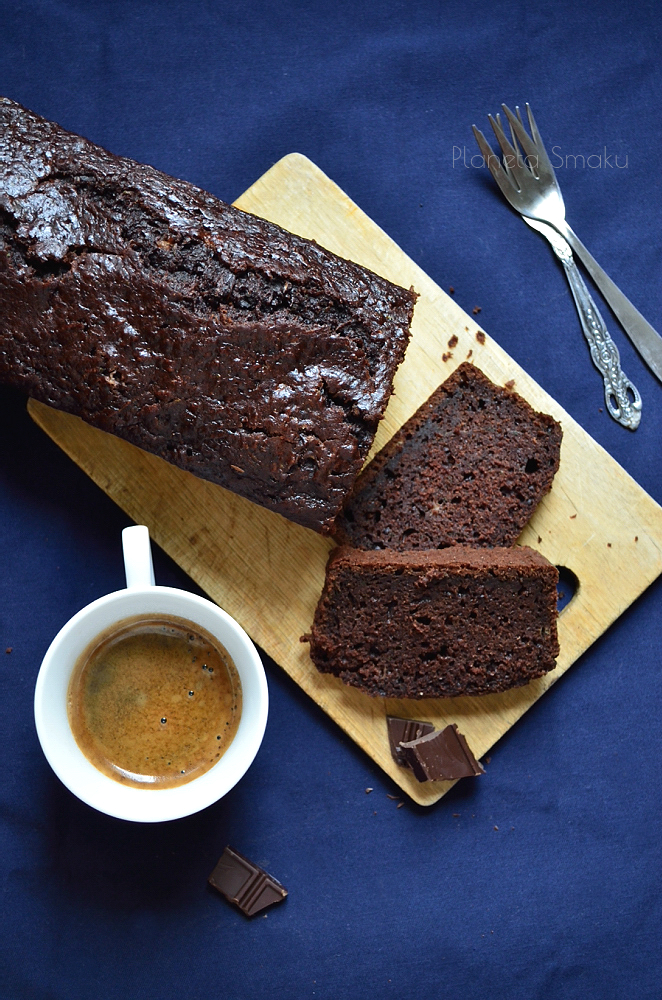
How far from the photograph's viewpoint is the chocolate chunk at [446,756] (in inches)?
95.6

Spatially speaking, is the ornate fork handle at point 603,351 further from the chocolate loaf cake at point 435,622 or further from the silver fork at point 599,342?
the chocolate loaf cake at point 435,622

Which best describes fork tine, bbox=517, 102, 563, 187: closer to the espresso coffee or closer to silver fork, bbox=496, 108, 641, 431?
silver fork, bbox=496, 108, 641, 431

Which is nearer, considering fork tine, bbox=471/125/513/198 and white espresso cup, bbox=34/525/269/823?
white espresso cup, bbox=34/525/269/823

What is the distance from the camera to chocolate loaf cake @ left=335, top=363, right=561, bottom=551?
251cm

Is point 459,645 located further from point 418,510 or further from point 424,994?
point 424,994

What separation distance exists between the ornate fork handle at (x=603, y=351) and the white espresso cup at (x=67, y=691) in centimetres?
160

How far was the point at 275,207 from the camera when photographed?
2.55 m

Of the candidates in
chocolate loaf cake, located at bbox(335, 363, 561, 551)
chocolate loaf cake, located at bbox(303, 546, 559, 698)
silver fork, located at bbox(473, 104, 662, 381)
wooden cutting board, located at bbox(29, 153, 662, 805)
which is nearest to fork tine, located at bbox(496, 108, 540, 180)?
silver fork, located at bbox(473, 104, 662, 381)

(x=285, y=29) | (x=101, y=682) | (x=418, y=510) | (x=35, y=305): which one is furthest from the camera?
(x=285, y=29)

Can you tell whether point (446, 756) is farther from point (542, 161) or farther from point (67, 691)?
point (542, 161)

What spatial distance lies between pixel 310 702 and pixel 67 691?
0.81m

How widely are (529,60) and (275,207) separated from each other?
3.68 feet

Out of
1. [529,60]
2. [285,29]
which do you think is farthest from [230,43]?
[529,60]

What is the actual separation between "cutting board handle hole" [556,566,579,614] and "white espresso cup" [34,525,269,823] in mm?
1153
